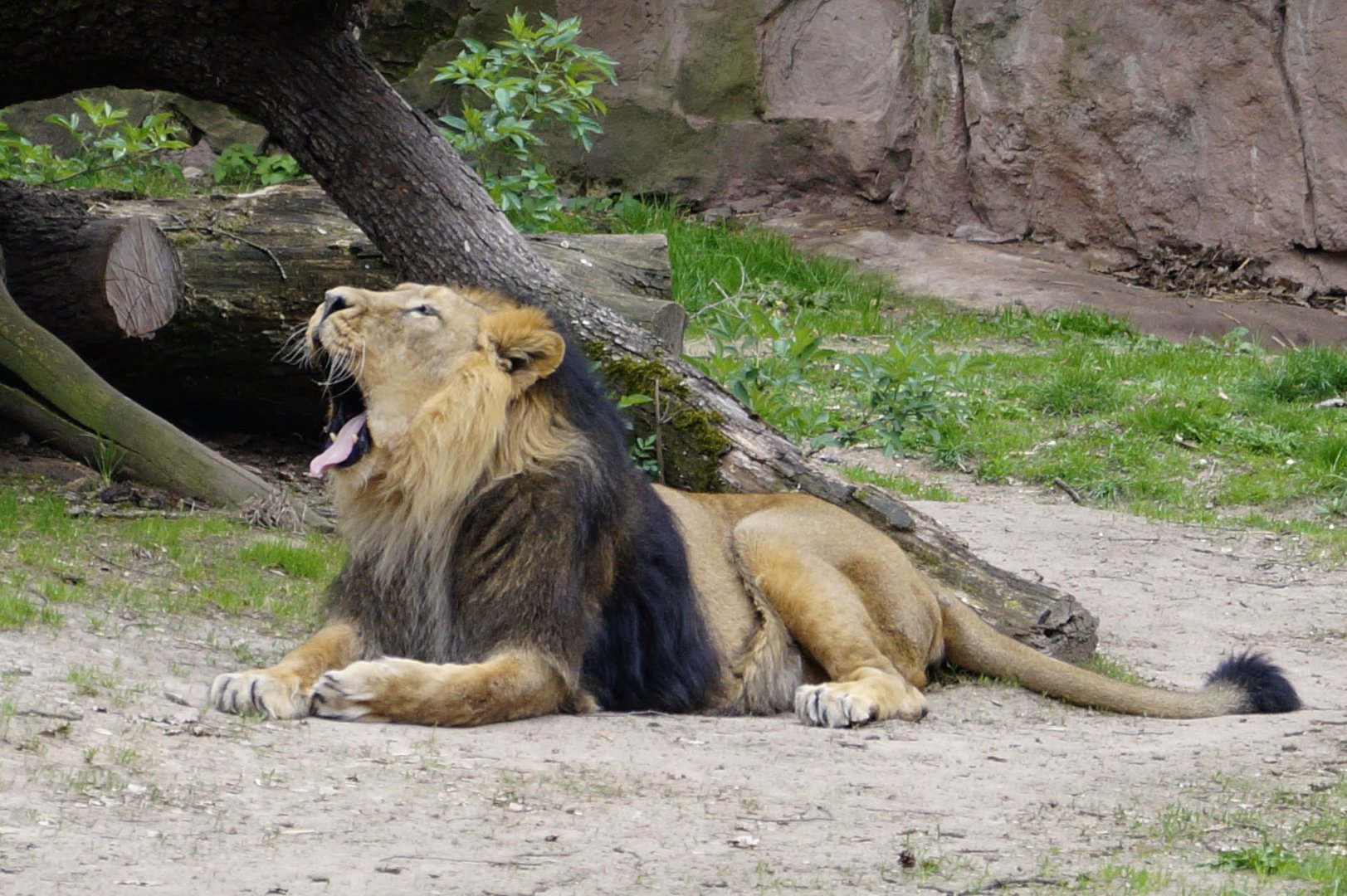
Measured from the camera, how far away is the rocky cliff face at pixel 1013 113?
1362 centimetres

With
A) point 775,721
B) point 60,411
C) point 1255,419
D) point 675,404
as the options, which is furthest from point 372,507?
point 1255,419

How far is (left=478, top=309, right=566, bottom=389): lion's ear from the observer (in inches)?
195

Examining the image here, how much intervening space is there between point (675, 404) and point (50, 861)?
12.7 ft

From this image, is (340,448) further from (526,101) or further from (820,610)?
(526,101)

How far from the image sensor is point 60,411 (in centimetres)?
709

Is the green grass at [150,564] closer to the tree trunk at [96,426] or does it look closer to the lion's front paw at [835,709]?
the tree trunk at [96,426]

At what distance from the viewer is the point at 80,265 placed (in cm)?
738

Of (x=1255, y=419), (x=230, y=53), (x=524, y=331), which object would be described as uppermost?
(x=230, y=53)

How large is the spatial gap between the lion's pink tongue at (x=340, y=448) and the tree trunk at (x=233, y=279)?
259cm

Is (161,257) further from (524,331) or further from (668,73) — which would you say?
(668,73)

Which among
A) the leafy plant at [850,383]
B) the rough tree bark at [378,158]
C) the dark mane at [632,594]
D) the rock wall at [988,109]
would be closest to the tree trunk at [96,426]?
the rough tree bark at [378,158]

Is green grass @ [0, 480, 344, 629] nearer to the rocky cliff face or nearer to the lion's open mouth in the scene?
the lion's open mouth

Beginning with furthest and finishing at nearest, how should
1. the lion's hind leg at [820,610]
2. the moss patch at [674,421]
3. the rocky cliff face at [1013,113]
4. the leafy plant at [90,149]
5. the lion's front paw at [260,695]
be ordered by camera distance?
the rocky cliff face at [1013,113], the leafy plant at [90,149], the moss patch at [674,421], the lion's hind leg at [820,610], the lion's front paw at [260,695]

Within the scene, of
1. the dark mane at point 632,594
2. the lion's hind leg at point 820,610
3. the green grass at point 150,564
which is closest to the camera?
the dark mane at point 632,594
